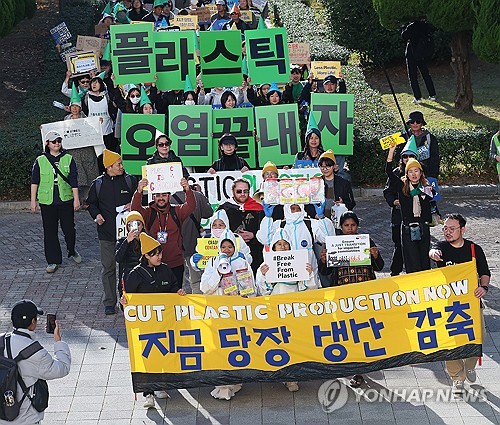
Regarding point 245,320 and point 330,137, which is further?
point 330,137

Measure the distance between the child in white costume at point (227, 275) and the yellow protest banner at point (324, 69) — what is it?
672 cm

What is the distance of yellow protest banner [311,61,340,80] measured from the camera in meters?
16.6

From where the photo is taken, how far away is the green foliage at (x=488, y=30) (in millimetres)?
18125

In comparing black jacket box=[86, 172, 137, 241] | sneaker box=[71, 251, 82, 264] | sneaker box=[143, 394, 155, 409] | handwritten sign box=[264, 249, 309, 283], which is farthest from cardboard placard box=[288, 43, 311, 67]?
sneaker box=[143, 394, 155, 409]

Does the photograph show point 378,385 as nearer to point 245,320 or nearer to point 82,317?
point 245,320

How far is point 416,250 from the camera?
12.0 meters

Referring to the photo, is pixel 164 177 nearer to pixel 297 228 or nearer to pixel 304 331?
pixel 297 228

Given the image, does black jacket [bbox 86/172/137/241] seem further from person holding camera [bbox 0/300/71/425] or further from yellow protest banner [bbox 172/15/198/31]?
yellow protest banner [bbox 172/15/198/31]

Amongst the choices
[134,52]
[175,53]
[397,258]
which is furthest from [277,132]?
[397,258]

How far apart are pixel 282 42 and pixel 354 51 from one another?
899 cm

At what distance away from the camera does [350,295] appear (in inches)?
392

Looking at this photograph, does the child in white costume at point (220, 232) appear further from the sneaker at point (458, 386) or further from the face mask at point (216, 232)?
the sneaker at point (458, 386)

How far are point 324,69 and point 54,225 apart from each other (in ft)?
17.5

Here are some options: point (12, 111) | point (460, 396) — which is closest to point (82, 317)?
point (460, 396)
